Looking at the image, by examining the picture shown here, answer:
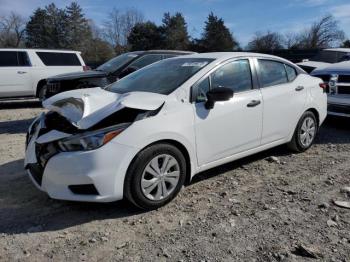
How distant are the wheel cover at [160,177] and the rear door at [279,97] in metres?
1.57

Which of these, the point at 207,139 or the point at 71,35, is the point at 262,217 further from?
the point at 71,35

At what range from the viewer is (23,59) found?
468 inches

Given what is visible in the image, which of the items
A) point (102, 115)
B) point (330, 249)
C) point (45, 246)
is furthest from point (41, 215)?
point (330, 249)

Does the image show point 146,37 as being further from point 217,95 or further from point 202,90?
point 217,95

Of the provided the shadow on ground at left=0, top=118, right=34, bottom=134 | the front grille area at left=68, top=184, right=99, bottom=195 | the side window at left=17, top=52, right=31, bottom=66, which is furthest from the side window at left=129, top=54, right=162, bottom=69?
the front grille area at left=68, top=184, right=99, bottom=195

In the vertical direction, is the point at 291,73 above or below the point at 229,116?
above

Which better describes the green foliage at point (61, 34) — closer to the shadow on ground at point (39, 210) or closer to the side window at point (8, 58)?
the side window at point (8, 58)

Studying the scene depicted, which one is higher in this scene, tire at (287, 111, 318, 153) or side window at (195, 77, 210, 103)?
side window at (195, 77, 210, 103)

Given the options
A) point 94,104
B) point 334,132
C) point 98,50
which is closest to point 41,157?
point 94,104

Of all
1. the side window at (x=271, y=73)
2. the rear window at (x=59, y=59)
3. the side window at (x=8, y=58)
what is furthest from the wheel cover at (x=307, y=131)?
the side window at (x=8, y=58)

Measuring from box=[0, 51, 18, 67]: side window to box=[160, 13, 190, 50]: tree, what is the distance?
4569cm

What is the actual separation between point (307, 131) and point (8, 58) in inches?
366

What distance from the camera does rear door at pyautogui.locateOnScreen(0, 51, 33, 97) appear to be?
38.0 ft

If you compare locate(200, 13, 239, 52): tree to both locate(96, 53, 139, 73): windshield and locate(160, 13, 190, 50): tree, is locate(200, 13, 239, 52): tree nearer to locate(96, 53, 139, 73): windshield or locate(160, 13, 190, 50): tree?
locate(160, 13, 190, 50): tree
